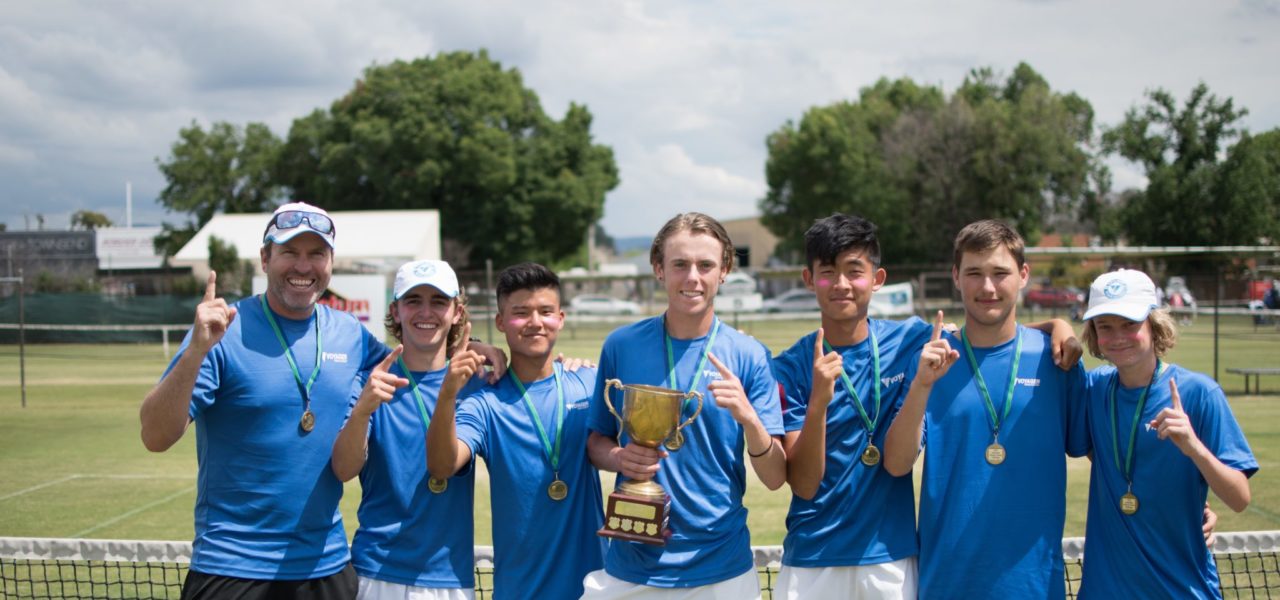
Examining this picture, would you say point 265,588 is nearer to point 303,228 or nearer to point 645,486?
point 303,228

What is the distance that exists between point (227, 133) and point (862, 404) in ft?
183

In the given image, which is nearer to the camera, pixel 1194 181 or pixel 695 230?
pixel 695 230

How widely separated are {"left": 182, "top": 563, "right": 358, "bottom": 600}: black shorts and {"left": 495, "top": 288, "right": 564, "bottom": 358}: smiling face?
1179 millimetres

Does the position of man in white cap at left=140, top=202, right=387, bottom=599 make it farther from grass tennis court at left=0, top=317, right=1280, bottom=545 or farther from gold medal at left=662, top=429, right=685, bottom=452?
grass tennis court at left=0, top=317, right=1280, bottom=545

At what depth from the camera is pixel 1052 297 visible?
4006 centimetres

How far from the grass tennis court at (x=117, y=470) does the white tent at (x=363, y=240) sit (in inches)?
513

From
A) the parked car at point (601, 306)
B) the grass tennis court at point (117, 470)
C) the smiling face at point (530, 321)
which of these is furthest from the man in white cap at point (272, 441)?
the parked car at point (601, 306)

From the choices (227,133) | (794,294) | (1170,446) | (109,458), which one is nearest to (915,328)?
(1170,446)

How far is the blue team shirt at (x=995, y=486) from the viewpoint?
11.7ft

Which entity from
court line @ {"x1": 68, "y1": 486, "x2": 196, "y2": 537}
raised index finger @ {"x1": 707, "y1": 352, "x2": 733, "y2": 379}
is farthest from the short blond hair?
court line @ {"x1": 68, "y1": 486, "x2": 196, "y2": 537}

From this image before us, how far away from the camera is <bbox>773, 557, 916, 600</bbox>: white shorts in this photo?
3.57 metres

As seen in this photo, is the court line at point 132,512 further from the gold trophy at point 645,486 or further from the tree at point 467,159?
the tree at point 467,159

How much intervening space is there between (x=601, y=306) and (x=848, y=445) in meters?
37.7

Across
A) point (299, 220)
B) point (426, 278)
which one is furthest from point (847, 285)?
point (299, 220)
